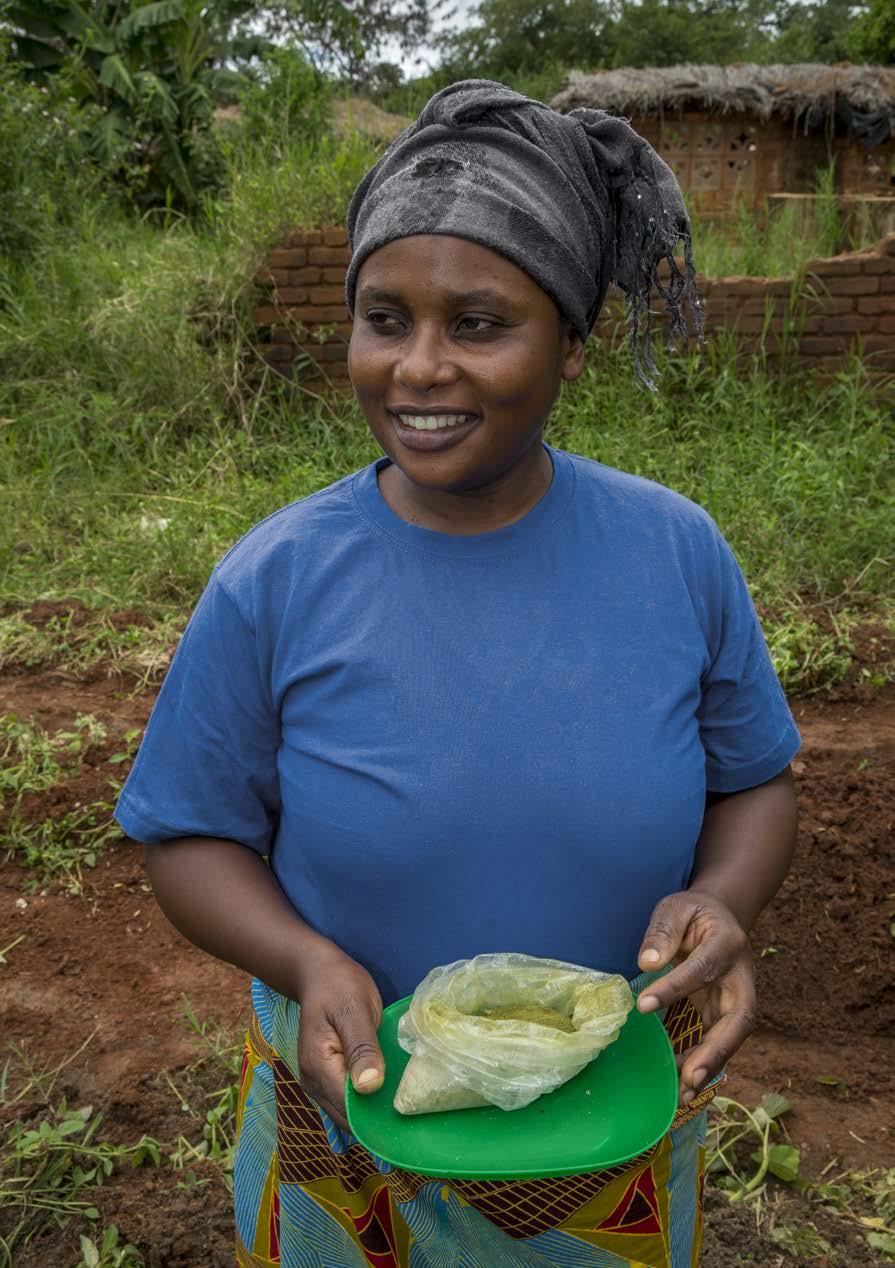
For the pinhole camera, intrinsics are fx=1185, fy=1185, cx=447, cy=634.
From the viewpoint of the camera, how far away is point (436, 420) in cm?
126

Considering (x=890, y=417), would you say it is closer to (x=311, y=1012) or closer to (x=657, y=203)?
(x=657, y=203)

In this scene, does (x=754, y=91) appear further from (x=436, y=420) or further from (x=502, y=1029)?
(x=502, y=1029)

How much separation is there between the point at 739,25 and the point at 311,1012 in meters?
27.6

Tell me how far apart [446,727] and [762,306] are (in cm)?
518

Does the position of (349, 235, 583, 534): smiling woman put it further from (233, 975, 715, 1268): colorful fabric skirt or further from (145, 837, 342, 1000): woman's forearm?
(233, 975, 715, 1268): colorful fabric skirt

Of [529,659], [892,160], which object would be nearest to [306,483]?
[529,659]

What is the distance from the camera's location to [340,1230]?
1367 mm

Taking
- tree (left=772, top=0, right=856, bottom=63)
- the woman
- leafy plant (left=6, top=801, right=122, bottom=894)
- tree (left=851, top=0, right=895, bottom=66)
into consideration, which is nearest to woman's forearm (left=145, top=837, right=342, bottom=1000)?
the woman

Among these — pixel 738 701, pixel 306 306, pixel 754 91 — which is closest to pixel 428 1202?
pixel 738 701

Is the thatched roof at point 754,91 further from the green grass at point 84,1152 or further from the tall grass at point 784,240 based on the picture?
the green grass at point 84,1152

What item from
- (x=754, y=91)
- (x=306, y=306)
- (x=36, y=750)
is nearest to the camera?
(x=36, y=750)

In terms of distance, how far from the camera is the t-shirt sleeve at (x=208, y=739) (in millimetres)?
1272

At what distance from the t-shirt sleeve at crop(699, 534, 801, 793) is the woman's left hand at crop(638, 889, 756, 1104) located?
0.66 ft

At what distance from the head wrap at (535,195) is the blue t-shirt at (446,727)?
278mm
